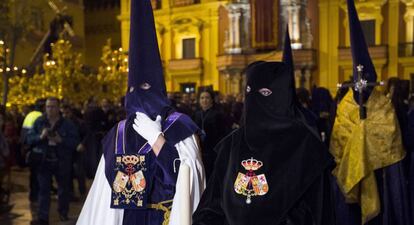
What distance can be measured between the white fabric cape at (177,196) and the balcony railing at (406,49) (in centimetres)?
2527

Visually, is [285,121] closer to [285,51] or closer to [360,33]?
[285,51]

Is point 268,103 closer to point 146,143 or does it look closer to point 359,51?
point 146,143

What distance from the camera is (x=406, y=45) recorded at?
27.0 m

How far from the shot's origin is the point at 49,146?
7.73 metres

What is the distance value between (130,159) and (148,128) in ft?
0.94

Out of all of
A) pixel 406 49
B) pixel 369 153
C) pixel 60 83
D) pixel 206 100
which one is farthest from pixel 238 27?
pixel 369 153

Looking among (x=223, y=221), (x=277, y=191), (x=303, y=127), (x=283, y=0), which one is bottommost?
(x=223, y=221)

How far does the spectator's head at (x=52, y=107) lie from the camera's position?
7.53 meters

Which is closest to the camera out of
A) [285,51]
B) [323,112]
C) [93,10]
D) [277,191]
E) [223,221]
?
[277,191]

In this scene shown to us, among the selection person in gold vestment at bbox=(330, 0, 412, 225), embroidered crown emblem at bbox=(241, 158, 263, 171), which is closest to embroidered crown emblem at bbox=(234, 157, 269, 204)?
embroidered crown emblem at bbox=(241, 158, 263, 171)

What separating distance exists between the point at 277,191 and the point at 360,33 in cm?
298

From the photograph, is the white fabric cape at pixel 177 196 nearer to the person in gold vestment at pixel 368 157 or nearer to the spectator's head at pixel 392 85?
the person in gold vestment at pixel 368 157

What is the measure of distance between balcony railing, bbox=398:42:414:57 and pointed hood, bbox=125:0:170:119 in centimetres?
2513

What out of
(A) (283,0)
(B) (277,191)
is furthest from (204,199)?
(A) (283,0)
